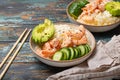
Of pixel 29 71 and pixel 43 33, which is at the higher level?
pixel 43 33

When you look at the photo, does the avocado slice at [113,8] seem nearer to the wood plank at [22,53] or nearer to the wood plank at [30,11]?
the wood plank at [30,11]

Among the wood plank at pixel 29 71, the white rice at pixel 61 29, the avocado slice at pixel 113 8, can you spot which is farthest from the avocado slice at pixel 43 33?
the avocado slice at pixel 113 8

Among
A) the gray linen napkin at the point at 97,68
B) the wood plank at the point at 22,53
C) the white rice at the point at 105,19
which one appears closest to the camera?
the gray linen napkin at the point at 97,68

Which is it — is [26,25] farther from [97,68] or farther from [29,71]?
[97,68]

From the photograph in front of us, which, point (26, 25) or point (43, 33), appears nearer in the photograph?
point (43, 33)

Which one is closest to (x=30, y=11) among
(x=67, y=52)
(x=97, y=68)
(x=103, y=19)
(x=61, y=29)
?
(x=61, y=29)

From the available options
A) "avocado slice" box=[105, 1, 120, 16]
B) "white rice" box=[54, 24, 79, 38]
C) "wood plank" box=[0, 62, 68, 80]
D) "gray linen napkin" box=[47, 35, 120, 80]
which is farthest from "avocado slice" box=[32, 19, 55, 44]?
"avocado slice" box=[105, 1, 120, 16]

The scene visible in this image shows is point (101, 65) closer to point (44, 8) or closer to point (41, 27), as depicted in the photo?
point (41, 27)

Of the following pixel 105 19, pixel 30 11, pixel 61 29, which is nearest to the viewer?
pixel 61 29

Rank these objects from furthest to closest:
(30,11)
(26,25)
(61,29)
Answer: (30,11) < (26,25) < (61,29)
